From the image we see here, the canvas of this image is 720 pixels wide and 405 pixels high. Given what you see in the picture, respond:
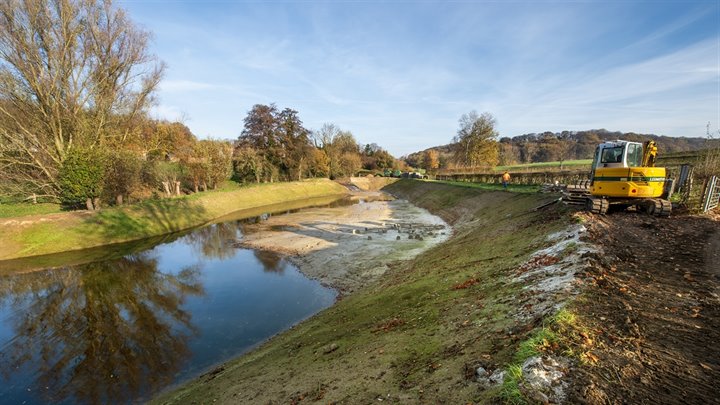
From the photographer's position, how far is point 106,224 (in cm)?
2891

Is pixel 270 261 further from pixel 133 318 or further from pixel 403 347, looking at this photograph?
pixel 403 347

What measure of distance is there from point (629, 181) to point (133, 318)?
23572 millimetres

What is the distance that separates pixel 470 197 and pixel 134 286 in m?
33.3

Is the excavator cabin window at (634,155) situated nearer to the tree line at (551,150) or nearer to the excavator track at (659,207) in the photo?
the excavator track at (659,207)

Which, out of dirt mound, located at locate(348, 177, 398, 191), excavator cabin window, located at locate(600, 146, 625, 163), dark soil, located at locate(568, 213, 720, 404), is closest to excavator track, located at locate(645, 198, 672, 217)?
excavator cabin window, located at locate(600, 146, 625, 163)

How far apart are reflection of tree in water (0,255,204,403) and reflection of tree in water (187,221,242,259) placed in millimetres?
4638

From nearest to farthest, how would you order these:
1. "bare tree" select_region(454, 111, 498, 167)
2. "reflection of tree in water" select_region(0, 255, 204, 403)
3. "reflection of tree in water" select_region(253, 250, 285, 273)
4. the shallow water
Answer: "reflection of tree in water" select_region(0, 255, 204, 403)
the shallow water
"reflection of tree in water" select_region(253, 250, 285, 273)
"bare tree" select_region(454, 111, 498, 167)

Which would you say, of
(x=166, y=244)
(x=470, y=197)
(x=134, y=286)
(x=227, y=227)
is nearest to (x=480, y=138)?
(x=470, y=197)

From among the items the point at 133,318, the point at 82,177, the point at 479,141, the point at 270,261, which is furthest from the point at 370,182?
the point at 133,318

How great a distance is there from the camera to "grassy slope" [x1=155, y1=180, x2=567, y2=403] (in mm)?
5152

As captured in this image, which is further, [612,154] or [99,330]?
[612,154]

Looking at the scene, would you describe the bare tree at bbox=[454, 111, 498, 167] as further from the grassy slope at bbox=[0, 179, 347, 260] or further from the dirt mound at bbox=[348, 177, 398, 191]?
the grassy slope at bbox=[0, 179, 347, 260]

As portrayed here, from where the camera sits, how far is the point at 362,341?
7.80m

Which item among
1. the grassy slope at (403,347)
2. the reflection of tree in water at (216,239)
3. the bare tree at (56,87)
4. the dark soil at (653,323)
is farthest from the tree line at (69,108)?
the dark soil at (653,323)
